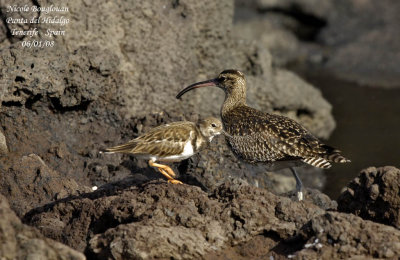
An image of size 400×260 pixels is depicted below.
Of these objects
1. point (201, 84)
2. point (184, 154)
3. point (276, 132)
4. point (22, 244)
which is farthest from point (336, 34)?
point (22, 244)

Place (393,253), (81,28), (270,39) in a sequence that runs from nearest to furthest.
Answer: (393,253) < (81,28) < (270,39)

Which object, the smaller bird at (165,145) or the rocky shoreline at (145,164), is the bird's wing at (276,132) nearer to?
the rocky shoreline at (145,164)

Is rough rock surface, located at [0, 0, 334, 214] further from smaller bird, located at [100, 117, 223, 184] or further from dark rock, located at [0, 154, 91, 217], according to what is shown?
smaller bird, located at [100, 117, 223, 184]

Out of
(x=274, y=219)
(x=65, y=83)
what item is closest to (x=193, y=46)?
(x=65, y=83)

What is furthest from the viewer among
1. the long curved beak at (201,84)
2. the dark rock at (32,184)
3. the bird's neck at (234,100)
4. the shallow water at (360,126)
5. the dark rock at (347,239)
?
the shallow water at (360,126)

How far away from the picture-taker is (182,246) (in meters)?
6.52

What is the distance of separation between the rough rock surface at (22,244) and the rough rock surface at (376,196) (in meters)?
3.04

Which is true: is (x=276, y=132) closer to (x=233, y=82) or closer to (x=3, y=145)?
(x=233, y=82)

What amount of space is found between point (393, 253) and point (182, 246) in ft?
6.29

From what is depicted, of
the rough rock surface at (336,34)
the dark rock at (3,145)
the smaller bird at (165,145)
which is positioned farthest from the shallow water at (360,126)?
the dark rock at (3,145)

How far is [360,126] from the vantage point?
615 inches

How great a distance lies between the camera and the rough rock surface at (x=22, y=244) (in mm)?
5809

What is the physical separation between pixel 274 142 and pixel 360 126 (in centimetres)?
676

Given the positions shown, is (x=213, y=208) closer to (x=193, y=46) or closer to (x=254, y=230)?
(x=254, y=230)
